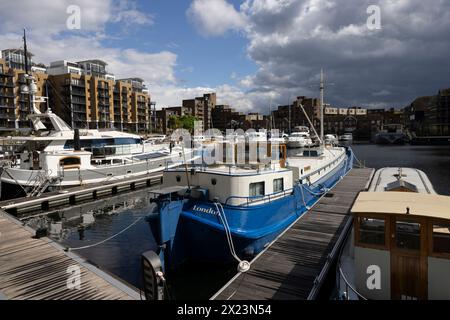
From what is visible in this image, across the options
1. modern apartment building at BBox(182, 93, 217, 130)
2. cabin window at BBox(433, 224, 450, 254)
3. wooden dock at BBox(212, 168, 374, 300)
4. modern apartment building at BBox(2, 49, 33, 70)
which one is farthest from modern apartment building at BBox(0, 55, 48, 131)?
modern apartment building at BBox(182, 93, 217, 130)

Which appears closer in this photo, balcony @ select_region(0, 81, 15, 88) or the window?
the window

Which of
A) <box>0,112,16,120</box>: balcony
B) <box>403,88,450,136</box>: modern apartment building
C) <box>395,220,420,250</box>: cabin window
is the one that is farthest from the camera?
<box>403,88,450,136</box>: modern apartment building

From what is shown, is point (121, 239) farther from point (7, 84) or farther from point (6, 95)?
point (7, 84)

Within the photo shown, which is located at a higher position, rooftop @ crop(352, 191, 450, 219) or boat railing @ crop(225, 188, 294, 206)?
rooftop @ crop(352, 191, 450, 219)

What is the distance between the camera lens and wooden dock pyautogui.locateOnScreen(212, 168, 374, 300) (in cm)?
959

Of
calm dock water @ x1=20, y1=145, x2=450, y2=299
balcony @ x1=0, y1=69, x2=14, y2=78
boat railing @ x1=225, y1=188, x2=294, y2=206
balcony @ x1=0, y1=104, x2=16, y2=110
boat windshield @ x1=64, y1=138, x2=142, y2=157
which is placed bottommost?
calm dock water @ x1=20, y1=145, x2=450, y2=299

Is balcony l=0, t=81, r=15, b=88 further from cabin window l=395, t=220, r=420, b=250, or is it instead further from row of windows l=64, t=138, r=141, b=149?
cabin window l=395, t=220, r=420, b=250

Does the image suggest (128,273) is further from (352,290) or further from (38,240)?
(352,290)

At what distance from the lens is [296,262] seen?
1139 centimetres

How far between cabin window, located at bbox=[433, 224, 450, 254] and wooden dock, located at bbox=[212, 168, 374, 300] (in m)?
3.65

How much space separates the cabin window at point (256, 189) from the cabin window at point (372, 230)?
21.4ft

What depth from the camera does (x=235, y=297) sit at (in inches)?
371

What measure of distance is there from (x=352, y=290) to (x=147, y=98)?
123 metres

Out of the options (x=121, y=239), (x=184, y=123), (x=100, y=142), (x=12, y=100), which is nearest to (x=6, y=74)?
(x=12, y=100)
